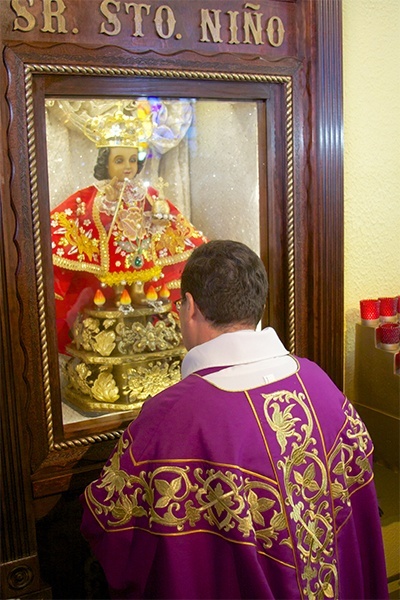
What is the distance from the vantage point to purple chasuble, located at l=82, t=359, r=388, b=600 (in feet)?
3.70

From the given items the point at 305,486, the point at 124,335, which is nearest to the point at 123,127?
the point at 124,335

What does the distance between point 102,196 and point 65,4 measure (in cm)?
48

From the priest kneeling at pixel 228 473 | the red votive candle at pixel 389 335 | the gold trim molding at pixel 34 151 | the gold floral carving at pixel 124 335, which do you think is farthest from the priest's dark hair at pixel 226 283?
the red votive candle at pixel 389 335

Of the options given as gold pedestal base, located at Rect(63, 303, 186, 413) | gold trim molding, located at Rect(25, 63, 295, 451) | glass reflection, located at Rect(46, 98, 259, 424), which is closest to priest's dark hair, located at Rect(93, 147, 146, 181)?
glass reflection, located at Rect(46, 98, 259, 424)

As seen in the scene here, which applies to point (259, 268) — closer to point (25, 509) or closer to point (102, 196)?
point (102, 196)

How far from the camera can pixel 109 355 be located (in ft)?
5.88

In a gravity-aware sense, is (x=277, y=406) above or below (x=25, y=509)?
above

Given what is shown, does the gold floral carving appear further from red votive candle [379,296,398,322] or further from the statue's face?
red votive candle [379,296,398,322]

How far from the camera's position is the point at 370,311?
2.02m

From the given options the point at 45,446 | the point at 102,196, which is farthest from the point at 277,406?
the point at 102,196

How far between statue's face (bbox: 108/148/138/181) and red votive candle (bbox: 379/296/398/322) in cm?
86

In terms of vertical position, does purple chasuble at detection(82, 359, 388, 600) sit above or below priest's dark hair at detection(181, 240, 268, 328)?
below

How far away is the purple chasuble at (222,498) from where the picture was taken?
113cm

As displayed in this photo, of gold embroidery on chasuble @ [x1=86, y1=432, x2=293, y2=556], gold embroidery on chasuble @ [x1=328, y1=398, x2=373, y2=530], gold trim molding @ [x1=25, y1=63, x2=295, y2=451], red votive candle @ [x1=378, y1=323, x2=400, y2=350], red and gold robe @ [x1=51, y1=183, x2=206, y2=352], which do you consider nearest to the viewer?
gold embroidery on chasuble @ [x1=86, y1=432, x2=293, y2=556]
